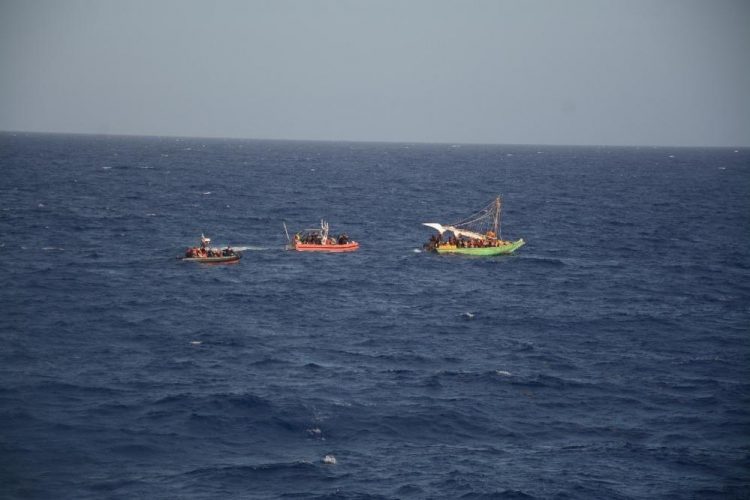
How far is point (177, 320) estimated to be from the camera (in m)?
71.3

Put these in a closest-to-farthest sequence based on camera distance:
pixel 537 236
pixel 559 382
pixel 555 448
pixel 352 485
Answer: pixel 352 485, pixel 555 448, pixel 559 382, pixel 537 236

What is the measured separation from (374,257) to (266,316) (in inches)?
1279

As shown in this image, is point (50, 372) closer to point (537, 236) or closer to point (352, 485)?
point (352, 485)

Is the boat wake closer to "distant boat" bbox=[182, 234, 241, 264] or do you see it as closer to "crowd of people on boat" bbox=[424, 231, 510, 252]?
"distant boat" bbox=[182, 234, 241, 264]

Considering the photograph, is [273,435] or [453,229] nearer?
[273,435]

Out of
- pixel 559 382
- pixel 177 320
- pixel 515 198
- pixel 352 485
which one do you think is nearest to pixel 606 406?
pixel 559 382

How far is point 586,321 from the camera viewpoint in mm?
74750

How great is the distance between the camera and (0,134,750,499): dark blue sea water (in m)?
44.2

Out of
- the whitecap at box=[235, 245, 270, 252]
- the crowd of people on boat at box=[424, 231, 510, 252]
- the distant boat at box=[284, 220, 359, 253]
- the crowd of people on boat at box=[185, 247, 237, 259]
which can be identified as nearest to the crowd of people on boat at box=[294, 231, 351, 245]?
the distant boat at box=[284, 220, 359, 253]

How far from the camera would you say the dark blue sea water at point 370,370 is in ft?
145

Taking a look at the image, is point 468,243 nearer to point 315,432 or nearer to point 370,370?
point 370,370

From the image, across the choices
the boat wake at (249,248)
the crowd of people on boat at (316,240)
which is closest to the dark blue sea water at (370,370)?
the boat wake at (249,248)

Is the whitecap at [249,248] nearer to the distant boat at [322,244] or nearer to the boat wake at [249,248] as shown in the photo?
the boat wake at [249,248]

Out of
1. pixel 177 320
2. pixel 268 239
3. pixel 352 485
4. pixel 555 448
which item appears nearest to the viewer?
pixel 352 485
